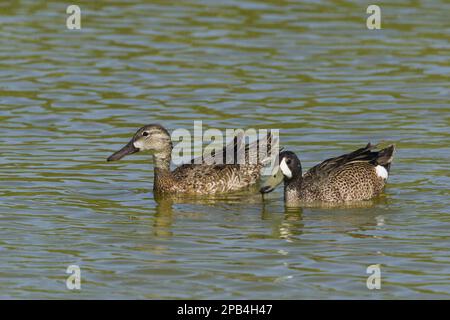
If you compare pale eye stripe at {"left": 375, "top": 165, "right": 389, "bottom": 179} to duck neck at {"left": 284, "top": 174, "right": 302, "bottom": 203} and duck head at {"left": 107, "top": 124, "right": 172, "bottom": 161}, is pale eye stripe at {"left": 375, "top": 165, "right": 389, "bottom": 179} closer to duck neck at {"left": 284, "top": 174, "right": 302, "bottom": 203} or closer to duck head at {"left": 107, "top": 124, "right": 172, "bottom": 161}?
duck neck at {"left": 284, "top": 174, "right": 302, "bottom": 203}

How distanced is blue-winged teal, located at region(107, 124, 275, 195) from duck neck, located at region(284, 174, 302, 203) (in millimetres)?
1041

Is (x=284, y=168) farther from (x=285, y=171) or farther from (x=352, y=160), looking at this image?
(x=352, y=160)

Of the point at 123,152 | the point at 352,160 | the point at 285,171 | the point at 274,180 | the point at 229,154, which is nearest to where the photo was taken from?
the point at 285,171

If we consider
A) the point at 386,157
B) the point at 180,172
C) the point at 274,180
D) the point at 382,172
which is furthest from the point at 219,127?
the point at 382,172

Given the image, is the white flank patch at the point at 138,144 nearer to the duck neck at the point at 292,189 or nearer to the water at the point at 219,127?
the water at the point at 219,127

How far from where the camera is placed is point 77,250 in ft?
37.8

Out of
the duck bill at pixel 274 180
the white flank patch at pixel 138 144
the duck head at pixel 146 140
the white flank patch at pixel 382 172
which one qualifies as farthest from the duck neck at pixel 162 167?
the white flank patch at pixel 382 172

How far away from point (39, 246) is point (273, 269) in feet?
7.42

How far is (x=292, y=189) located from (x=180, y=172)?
1.50 m

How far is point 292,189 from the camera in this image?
13.4 meters

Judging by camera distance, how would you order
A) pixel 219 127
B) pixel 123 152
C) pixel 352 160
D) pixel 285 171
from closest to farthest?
pixel 285 171 < pixel 352 160 < pixel 123 152 < pixel 219 127

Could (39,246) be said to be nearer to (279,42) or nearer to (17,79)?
(17,79)

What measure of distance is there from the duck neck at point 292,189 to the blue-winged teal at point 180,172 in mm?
1041

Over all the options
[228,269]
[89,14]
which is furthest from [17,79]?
[228,269]
